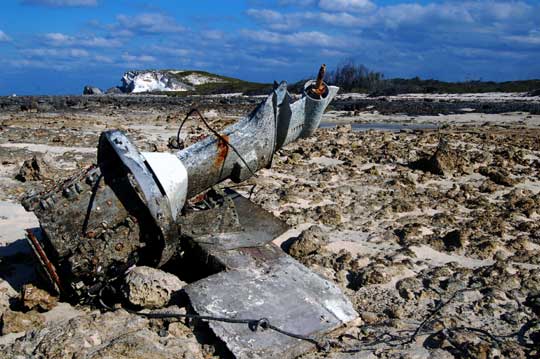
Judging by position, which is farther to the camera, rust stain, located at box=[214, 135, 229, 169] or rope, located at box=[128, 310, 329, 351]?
rust stain, located at box=[214, 135, 229, 169]

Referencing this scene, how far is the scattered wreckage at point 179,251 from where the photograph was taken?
13.2 ft

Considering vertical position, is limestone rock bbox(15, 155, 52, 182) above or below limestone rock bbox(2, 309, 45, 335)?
above

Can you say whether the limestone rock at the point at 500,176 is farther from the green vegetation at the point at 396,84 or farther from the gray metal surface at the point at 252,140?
the green vegetation at the point at 396,84

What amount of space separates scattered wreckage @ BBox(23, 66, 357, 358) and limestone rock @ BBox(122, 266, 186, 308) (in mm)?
189

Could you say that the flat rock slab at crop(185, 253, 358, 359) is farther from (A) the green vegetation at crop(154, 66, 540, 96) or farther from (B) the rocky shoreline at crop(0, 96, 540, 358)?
(A) the green vegetation at crop(154, 66, 540, 96)

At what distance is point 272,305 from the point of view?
4.19 metres

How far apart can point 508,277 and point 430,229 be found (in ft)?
4.53

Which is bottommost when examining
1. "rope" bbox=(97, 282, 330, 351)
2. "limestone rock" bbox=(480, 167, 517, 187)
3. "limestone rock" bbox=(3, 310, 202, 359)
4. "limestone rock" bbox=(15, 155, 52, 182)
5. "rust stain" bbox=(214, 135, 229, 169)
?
"limestone rock" bbox=(3, 310, 202, 359)

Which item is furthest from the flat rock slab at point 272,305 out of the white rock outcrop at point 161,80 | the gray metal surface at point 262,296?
the white rock outcrop at point 161,80

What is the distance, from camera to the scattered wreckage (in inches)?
158

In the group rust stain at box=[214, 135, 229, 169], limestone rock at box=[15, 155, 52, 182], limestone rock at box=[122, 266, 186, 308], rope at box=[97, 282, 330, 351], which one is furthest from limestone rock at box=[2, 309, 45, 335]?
limestone rock at box=[15, 155, 52, 182]

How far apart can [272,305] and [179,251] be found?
114cm

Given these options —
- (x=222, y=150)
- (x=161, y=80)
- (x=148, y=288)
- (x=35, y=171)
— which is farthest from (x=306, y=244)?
(x=161, y=80)

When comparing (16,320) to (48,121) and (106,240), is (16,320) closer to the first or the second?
(106,240)
